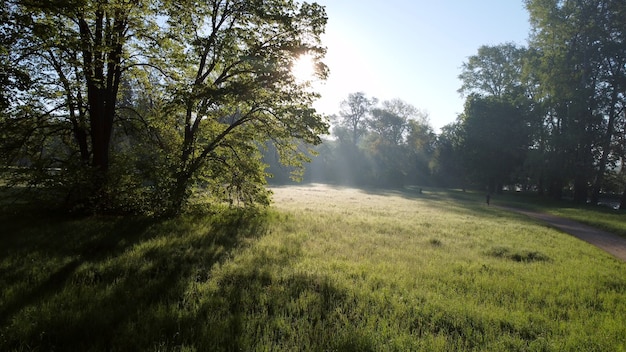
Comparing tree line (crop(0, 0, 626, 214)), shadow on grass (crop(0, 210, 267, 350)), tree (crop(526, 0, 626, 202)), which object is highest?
tree (crop(526, 0, 626, 202))

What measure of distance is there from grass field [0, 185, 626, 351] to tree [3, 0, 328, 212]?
2590 millimetres

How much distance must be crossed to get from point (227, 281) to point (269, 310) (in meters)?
1.56

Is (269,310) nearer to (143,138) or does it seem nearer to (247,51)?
(247,51)

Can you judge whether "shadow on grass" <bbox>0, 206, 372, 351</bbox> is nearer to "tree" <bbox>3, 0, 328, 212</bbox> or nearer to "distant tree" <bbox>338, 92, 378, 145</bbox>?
"tree" <bbox>3, 0, 328, 212</bbox>

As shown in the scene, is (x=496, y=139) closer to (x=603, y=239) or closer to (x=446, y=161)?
(x=446, y=161)

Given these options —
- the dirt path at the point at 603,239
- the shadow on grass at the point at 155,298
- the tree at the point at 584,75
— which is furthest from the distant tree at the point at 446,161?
the shadow on grass at the point at 155,298

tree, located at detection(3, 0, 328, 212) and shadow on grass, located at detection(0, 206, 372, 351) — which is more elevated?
tree, located at detection(3, 0, 328, 212)

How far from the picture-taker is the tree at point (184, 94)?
1179cm

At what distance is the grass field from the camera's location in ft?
14.2

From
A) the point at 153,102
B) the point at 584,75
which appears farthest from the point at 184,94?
the point at 584,75

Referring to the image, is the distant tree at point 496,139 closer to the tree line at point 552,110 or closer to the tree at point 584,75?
the tree line at point 552,110

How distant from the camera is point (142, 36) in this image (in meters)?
12.5

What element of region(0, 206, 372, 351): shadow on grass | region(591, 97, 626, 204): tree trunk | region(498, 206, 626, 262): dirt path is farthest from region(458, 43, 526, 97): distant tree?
region(0, 206, 372, 351): shadow on grass

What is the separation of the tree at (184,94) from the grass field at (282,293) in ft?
8.50
